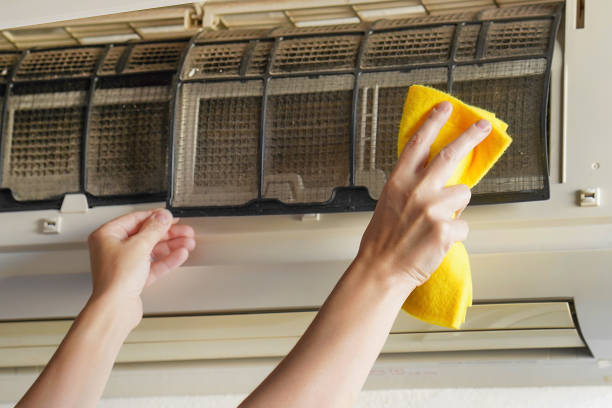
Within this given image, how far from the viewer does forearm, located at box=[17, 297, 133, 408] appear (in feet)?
3.57

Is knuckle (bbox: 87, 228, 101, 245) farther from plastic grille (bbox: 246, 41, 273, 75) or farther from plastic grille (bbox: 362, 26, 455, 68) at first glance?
plastic grille (bbox: 362, 26, 455, 68)

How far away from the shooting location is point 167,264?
127cm

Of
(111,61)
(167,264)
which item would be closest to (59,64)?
(111,61)

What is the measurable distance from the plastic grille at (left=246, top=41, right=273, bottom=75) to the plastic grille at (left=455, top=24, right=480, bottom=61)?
0.31 m

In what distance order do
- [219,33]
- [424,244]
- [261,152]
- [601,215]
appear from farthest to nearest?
[219,33], [261,152], [601,215], [424,244]

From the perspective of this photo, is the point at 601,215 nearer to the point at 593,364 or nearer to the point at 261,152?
the point at 593,364

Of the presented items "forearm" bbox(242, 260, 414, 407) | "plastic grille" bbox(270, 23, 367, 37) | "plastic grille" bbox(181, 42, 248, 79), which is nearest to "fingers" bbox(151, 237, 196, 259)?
"plastic grille" bbox(181, 42, 248, 79)

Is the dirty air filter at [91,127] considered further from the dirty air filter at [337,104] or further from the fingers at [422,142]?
the fingers at [422,142]

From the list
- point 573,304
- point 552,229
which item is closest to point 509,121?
point 552,229

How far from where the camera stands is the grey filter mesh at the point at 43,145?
4.43 ft

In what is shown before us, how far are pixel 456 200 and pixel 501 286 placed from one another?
0.38 metres

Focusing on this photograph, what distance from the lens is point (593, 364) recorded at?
1289 mm

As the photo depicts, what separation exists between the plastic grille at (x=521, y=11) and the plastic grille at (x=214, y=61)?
0.40m

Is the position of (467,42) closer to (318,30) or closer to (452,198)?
(318,30)
